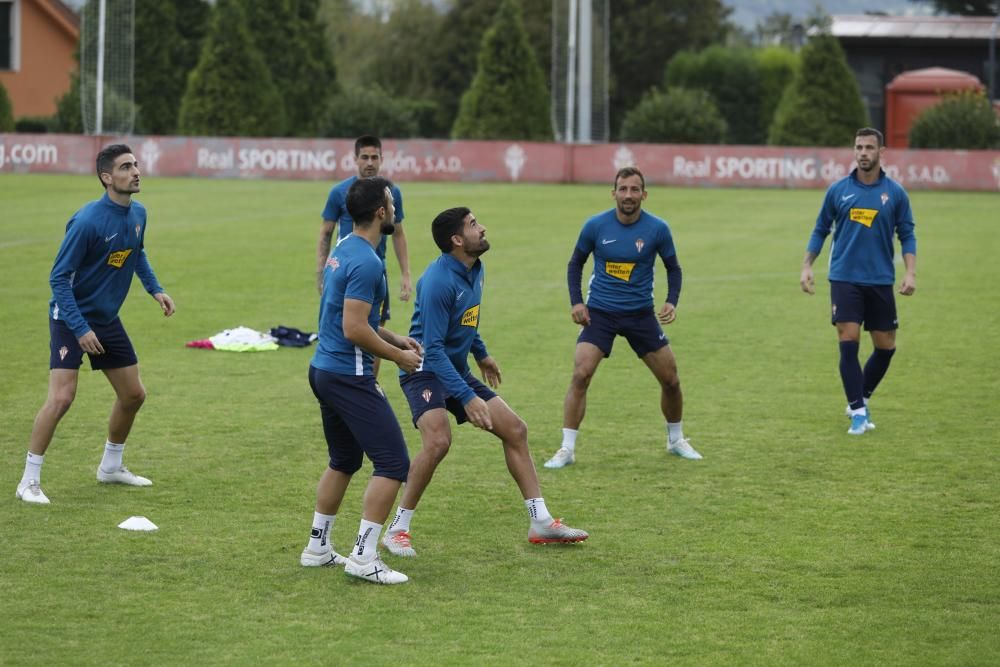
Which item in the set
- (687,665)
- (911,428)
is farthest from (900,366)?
(687,665)

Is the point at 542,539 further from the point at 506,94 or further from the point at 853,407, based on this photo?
the point at 506,94

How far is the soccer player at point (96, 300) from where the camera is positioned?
30.2 ft

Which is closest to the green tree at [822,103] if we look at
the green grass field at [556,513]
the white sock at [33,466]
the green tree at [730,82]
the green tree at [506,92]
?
the green tree at [506,92]

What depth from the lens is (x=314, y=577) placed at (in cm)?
791

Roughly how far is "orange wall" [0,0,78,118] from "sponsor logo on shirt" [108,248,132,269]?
6367 centimetres

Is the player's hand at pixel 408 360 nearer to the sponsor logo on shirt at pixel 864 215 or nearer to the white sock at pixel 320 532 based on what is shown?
the white sock at pixel 320 532

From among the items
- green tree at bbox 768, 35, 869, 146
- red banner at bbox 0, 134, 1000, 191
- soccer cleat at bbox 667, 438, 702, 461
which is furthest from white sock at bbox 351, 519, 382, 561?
green tree at bbox 768, 35, 869, 146

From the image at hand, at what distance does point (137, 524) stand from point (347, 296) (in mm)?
2283

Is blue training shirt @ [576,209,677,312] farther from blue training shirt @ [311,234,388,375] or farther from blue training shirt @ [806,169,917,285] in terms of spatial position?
blue training shirt @ [311,234,388,375]

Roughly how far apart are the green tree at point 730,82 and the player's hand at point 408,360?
7429 cm

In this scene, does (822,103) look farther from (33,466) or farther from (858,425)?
(33,466)

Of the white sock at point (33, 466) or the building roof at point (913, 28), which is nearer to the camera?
the white sock at point (33, 466)

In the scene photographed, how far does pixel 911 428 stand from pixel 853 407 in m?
0.58

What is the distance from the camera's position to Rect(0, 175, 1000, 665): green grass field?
6965 mm
